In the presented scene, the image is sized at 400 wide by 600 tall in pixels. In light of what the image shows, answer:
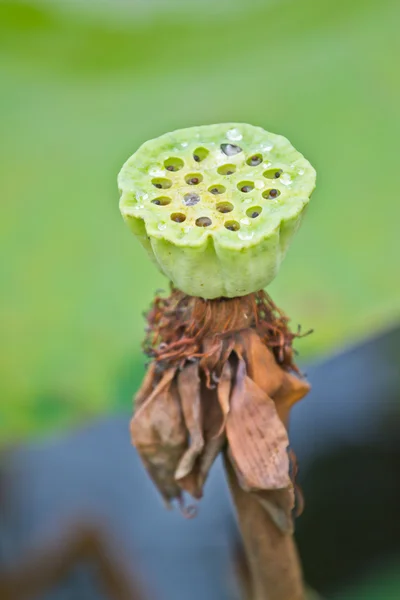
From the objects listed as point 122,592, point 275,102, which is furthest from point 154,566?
point 275,102

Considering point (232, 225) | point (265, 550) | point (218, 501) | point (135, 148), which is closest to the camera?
point (232, 225)

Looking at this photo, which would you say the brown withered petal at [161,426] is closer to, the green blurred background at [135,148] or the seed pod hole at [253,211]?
the seed pod hole at [253,211]

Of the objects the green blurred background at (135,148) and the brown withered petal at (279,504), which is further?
the green blurred background at (135,148)

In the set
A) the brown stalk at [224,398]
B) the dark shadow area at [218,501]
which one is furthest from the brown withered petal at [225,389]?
the dark shadow area at [218,501]

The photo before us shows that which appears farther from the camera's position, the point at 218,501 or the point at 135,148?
the point at 135,148

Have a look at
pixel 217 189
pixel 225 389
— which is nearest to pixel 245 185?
pixel 217 189

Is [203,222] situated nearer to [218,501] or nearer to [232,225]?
[232,225]

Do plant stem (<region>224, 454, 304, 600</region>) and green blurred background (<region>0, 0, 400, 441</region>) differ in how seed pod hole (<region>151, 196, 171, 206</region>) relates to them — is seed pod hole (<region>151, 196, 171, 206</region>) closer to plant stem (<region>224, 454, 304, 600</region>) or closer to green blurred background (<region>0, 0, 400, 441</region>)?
plant stem (<region>224, 454, 304, 600</region>)
